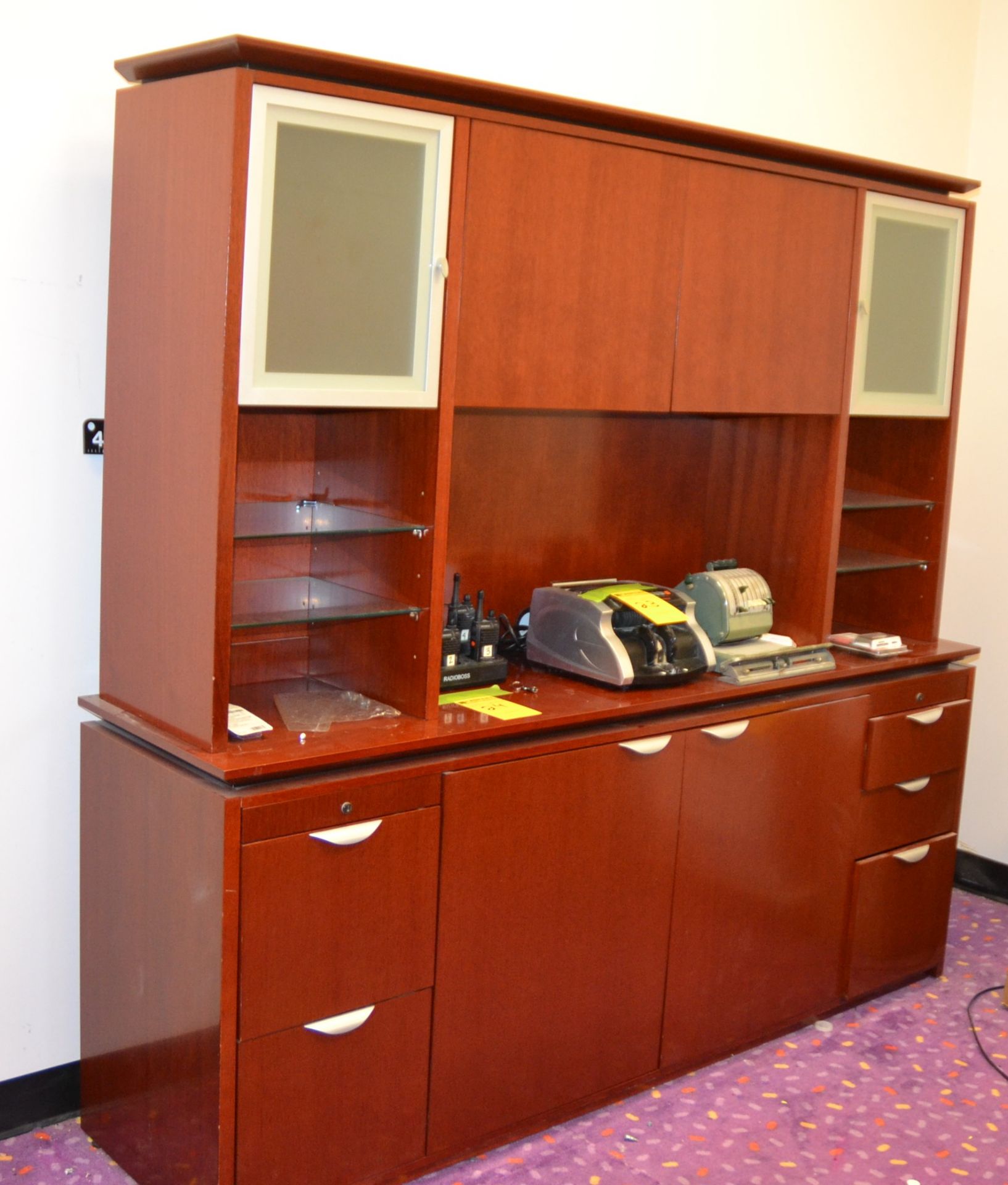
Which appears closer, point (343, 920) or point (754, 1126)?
point (343, 920)

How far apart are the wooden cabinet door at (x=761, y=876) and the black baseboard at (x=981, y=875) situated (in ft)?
3.70

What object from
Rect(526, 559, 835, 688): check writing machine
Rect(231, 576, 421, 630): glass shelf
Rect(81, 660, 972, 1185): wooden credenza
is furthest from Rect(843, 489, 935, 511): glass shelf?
Rect(231, 576, 421, 630): glass shelf

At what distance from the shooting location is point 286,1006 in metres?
2.25

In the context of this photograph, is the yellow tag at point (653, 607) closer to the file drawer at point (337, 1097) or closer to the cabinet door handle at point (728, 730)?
the cabinet door handle at point (728, 730)

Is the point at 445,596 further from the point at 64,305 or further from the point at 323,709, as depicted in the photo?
the point at 64,305

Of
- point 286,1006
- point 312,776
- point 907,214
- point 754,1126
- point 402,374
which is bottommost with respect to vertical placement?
point 754,1126

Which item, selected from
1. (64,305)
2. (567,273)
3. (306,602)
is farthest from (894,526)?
(64,305)

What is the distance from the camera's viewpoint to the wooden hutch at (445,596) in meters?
2.21

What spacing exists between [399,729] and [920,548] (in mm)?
1787

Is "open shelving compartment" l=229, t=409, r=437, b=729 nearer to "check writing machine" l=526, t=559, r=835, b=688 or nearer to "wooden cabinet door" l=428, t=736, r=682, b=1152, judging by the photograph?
"wooden cabinet door" l=428, t=736, r=682, b=1152

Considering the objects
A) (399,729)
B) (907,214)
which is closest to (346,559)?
(399,729)

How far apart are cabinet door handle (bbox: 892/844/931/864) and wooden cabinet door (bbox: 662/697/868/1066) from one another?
0.20 metres

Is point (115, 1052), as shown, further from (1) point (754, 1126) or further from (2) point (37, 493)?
(1) point (754, 1126)

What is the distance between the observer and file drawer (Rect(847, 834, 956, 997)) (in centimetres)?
333
